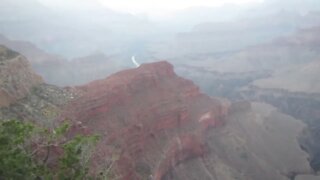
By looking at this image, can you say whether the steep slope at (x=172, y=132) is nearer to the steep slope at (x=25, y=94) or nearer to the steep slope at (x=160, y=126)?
the steep slope at (x=160, y=126)

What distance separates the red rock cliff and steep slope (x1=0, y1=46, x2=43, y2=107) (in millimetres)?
3969

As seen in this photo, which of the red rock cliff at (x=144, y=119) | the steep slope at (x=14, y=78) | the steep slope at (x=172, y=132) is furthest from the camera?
the steep slope at (x=172, y=132)

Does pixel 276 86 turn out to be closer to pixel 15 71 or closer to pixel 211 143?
pixel 211 143

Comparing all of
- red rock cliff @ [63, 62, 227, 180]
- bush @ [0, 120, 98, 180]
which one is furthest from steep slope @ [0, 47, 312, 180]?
bush @ [0, 120, 98, 180]

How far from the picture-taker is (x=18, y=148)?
23969 mm

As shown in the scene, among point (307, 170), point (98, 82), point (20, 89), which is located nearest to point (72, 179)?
point (20, 89)

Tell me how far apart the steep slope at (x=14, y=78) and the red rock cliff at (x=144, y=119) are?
397 cm

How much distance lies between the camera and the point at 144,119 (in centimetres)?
5612

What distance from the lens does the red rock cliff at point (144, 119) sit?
1939 inches

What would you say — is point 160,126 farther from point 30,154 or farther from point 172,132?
point 30,154

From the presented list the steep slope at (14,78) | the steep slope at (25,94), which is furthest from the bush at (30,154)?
the steep slope at (14,78)

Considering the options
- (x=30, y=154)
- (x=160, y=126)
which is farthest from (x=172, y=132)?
(x=30, y=154)

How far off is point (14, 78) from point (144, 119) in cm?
1516

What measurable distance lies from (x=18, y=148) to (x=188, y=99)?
148 feet
